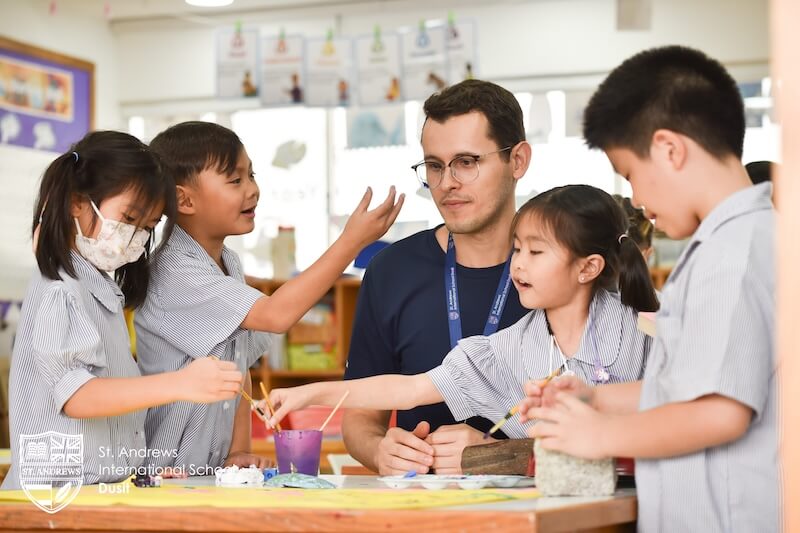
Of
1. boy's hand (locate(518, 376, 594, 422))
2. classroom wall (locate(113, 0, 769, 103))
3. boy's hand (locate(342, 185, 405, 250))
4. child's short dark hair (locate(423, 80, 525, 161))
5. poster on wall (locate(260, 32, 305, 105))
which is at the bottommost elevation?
boy's hand (locate(518, 376, 594, 422))

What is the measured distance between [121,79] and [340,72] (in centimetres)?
183

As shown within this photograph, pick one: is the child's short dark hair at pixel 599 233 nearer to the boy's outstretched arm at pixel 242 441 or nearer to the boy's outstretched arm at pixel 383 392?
the boy's outstretched arm at pixel 383 392

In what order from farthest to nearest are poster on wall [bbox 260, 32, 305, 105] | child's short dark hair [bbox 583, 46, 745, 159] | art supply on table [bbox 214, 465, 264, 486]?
poster on wall [bbox 260, 32, 305, 105]
art supply on table [bbox 214, 465, 264, 486]
child's short dark hair [bbox 583, 46, 745, 159]

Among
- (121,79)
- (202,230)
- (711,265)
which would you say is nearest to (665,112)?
(711,265)

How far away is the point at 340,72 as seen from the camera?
264 inches

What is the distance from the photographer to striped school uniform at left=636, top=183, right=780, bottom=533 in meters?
1.44

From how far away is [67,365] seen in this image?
188 cm

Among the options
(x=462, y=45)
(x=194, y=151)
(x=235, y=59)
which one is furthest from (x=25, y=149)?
(x=194, y=151)

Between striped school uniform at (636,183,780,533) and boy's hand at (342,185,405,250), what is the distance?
0.95m

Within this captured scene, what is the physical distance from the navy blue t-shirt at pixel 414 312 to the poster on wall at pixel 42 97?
459cm

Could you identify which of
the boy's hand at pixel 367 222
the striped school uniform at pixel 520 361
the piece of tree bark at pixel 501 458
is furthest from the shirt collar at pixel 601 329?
the boy's hand at pixel 367 222

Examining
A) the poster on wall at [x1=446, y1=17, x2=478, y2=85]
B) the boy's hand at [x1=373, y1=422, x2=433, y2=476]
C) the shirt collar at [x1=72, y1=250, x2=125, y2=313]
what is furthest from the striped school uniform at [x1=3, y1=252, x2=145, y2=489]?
the poster on wall at [x1=446, y1=17, x2=478, y2=85]

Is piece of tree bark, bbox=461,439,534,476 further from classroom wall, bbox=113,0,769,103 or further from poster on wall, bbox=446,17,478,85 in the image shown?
classroom wall, bbox=113,0,769,103

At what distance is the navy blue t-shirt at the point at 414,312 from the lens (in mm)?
2520
